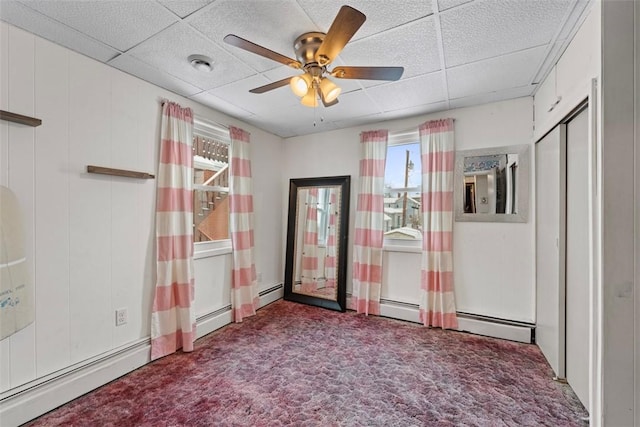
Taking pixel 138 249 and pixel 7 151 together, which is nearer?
pixel 7 151

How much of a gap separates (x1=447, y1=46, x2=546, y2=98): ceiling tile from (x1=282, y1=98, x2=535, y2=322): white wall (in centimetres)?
40

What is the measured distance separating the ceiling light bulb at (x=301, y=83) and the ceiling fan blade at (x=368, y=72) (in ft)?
0.57

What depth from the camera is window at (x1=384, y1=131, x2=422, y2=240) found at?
3209mm

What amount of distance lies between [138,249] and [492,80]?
348 cm

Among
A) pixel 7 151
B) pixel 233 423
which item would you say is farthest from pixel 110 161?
pixel 233 423

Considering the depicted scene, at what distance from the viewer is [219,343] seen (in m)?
2.61

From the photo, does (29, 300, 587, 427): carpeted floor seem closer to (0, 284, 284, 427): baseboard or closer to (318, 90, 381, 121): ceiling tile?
(0, 284, 284, 427): baseboard

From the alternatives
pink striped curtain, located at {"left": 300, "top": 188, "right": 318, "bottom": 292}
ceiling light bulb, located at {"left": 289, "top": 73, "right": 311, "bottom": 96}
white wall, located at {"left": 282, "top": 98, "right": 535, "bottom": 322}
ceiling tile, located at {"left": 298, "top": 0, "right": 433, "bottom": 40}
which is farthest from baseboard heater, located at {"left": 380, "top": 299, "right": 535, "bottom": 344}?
ceiling tile, located at {"left": 298, "top": 0, "right": 433, "bottom": 40}

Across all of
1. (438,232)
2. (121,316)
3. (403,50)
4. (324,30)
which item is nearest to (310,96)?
(324,30)

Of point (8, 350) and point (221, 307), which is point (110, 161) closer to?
point (8, 350)

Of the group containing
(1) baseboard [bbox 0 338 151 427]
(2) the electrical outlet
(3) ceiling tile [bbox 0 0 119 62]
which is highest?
(3) ceiling tile [bbox 0 0 119 62]

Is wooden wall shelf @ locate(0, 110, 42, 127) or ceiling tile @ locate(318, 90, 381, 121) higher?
ceiling tile @ locate(318, 90, 381, 121)
